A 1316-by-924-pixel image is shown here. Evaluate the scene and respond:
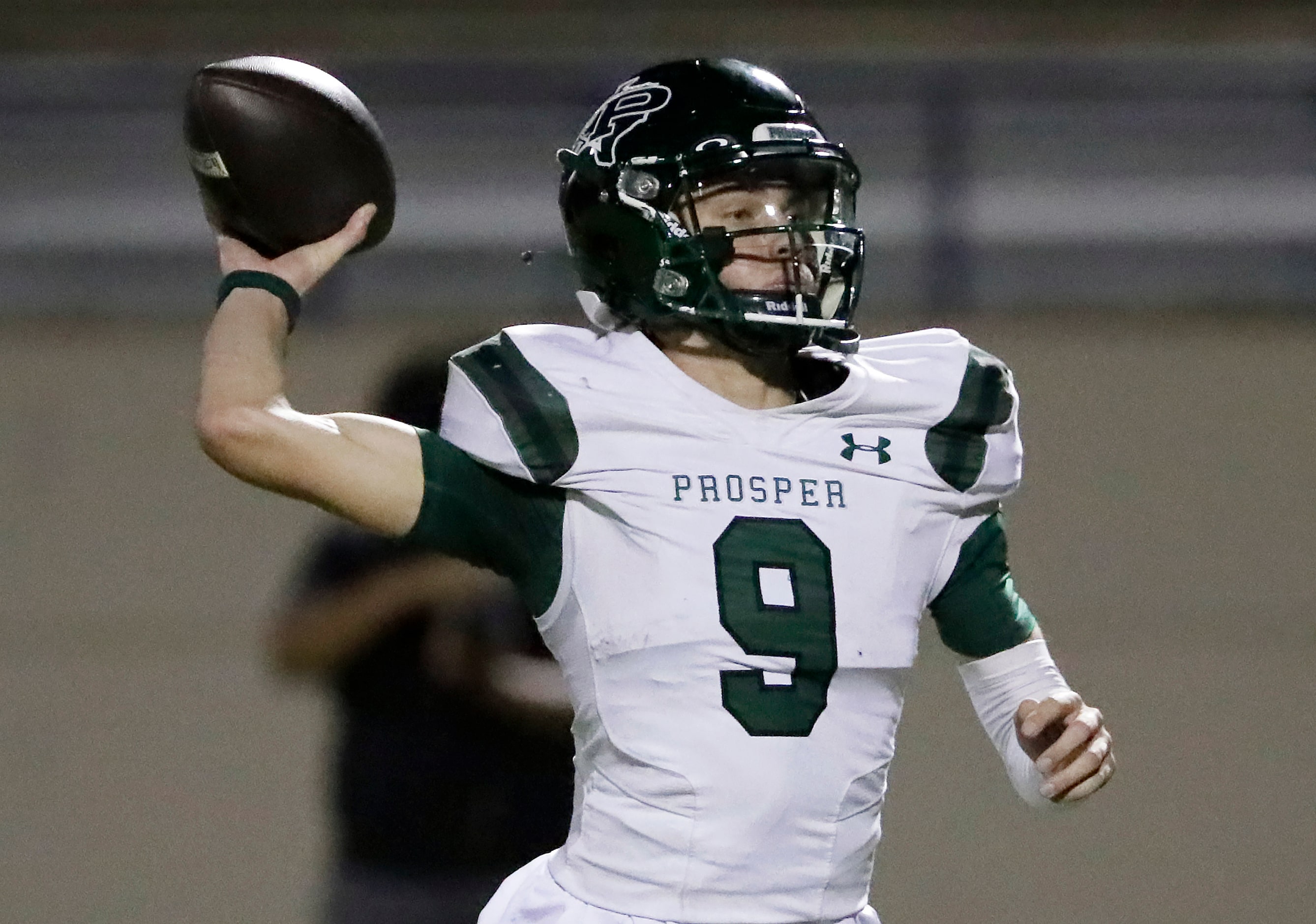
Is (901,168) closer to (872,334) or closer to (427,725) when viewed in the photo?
(872,334)

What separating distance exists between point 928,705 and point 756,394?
1.43 m

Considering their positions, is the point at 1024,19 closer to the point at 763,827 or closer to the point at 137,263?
the point at 137,263

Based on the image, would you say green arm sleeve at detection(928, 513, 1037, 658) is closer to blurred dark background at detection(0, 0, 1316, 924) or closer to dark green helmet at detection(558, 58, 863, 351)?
dark green helmet at detection(558, 58, 863, 351)

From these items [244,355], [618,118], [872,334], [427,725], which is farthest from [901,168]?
[244,355]

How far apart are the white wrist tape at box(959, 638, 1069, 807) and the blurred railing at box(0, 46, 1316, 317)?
1.69 metres

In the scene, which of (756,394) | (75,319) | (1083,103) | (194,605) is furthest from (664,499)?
(1083,103)

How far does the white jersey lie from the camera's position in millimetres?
1313

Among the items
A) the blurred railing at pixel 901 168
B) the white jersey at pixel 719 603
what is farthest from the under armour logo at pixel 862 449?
the blurred railing at pixel 901 168

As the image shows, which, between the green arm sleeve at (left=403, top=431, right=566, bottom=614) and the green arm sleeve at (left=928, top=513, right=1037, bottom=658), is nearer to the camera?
the green arm sleeve at (left=403, top=431, right=566, bottom=614)

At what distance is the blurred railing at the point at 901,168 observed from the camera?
3168 millimetres

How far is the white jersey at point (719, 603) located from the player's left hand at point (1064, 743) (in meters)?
0.12

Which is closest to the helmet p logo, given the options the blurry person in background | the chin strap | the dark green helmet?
the dark green helmet

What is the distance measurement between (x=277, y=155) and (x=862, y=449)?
1.73 feet

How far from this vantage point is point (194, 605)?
9.39 ft
